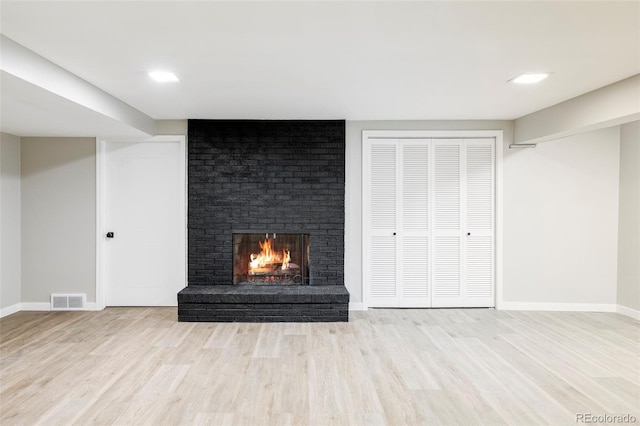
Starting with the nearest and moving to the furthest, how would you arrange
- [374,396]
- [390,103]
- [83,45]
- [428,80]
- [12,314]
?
[83,45] → [374,396] → [428,80] → [390,103] → [12,314]

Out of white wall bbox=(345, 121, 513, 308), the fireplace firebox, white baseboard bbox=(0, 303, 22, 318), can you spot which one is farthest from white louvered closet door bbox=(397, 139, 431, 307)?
white baseboard bbox=(0, 303, 22, 318)

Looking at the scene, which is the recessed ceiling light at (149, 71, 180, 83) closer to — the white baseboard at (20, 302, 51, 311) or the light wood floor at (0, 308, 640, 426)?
the light wood floor at (0, 308, 640, 426)

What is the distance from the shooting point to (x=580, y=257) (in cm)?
439

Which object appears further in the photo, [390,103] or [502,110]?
[502,110]

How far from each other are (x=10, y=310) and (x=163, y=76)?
3628 mm

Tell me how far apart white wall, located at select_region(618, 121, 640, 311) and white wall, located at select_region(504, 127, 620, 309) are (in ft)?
0.22

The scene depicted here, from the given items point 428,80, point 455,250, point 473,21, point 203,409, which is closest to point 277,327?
point 203,409

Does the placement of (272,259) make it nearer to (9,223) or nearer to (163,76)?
(163,76)

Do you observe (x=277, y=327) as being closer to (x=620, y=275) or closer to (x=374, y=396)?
(x=374, y=396)

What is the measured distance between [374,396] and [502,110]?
3.26 m

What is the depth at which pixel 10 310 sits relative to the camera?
4.29 m

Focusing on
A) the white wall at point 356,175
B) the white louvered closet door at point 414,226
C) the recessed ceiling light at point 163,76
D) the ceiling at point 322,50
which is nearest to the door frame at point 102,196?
the ceiling at point 322,50

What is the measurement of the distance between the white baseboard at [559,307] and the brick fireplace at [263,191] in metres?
2.11

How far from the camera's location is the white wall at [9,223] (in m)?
4.20
